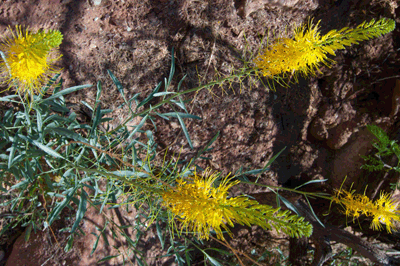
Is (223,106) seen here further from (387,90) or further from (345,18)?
(387,90)

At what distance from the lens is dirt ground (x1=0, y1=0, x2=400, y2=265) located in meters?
1.95

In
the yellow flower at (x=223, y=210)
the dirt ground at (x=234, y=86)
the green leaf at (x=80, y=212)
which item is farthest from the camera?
the dirt ground at (x=234, y=86)

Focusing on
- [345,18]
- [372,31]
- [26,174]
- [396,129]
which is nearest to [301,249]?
[396,129]

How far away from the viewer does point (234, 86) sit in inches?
86.5

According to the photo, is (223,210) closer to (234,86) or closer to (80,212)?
(80,212)

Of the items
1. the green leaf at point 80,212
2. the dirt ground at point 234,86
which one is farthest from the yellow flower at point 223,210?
the dirt ground at point 234,86

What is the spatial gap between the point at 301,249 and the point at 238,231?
0.62m

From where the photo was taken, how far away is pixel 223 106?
87.3 inches

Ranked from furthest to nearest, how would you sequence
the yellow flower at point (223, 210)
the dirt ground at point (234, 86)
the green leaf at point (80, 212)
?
the dirt ground at point (234, 86) → the green leaf at point (80, 212) → the yellow flower at point (223, 210)

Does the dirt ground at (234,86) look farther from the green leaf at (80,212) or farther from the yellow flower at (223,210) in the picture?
the yellow flower at (223,210)

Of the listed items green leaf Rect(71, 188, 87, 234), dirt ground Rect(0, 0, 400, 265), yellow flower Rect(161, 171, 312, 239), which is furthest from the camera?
dirt ground Rect(0, 0, 400, 265)

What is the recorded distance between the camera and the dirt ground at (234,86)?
1951 mm

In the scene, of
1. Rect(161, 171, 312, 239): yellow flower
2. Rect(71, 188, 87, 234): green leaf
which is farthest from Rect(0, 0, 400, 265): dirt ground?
Rect(161, 171, 312, 239): yellow flower

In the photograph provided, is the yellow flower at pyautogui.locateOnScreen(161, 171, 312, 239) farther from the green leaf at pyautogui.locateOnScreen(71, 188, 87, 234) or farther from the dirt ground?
the dirt ground
